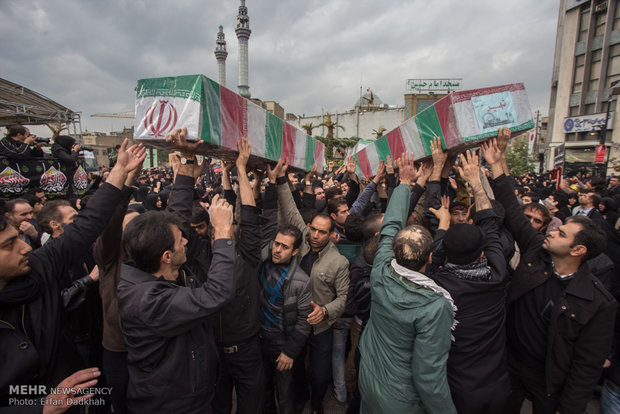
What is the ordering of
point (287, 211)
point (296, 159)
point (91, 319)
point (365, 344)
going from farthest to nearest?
point (296, 159)
point (287, 211)
point (91, 319)
point (365, 344)

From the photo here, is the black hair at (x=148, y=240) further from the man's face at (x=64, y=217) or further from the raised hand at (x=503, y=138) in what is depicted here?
the raised hand at (x=503, y=138)

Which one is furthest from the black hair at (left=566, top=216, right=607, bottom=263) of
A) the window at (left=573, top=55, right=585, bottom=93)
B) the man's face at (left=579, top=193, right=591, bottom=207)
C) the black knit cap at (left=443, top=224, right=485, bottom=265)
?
the window at (left=573, top=55, right=585, bottom=93)

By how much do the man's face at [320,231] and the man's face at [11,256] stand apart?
6.63 feet

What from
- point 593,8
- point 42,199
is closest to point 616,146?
point 593,8

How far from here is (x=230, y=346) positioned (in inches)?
92.3

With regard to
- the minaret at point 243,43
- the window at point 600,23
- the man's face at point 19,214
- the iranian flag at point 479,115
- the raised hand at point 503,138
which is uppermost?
the minaret at point 243,43

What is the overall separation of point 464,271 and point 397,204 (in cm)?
71

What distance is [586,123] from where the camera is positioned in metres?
26.6

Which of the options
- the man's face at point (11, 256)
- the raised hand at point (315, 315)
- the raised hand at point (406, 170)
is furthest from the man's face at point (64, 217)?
the raised hand at point (406, 170)

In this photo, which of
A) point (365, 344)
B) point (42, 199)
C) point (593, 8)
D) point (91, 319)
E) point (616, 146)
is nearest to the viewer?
point (365, 344)

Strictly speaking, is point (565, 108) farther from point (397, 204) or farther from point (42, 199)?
point (42, 199)

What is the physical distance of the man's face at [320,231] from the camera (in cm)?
288

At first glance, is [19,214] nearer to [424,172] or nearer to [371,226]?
[371,226]

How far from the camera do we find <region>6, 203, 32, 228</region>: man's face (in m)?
3.33
